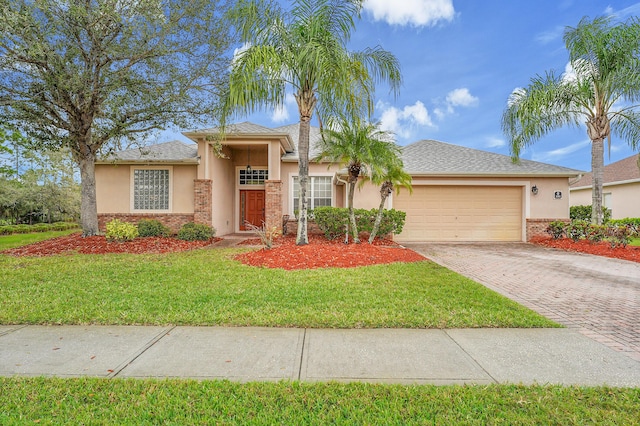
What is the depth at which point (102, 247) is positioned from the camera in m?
10.7

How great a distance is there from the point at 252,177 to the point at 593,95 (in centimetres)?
1465

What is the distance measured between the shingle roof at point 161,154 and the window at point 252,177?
2492 mm

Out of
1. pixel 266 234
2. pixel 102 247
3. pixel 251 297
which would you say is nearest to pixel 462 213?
pixel 266 234

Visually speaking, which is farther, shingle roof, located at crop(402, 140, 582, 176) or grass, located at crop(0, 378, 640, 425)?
shingle roof, located at crop(402, 140, 582, 176)

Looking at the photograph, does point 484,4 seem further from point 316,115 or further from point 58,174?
point 58,174

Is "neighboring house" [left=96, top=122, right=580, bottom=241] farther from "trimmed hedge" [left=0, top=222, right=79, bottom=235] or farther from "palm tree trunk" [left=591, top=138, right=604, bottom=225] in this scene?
"trimmed hedge" [left=0, top=222, right=79, bottom=235]

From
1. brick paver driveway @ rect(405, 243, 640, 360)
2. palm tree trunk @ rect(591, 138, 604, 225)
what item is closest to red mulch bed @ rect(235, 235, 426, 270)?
brick paver driveway @ rect(405, 243, 640, 360)

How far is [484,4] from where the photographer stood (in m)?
11.6

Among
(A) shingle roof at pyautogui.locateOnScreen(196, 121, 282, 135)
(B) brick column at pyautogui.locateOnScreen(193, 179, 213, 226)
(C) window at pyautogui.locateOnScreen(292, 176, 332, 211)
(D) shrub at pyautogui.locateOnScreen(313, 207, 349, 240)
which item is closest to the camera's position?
(D) shrub at pyautogui.locateOnScreen(313, 207, 349, 240)

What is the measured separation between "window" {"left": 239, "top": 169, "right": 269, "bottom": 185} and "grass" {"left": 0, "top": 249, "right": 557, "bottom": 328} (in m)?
8.99

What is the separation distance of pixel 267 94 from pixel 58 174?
23.5 m

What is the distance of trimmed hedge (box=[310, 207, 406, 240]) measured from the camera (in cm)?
1222

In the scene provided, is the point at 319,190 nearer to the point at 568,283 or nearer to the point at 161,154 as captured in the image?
the point at 161,154

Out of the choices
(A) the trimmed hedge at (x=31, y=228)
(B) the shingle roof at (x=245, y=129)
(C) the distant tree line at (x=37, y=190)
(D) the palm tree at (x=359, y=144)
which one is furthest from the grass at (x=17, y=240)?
(D) the palm tree at (x=359, y=144)
